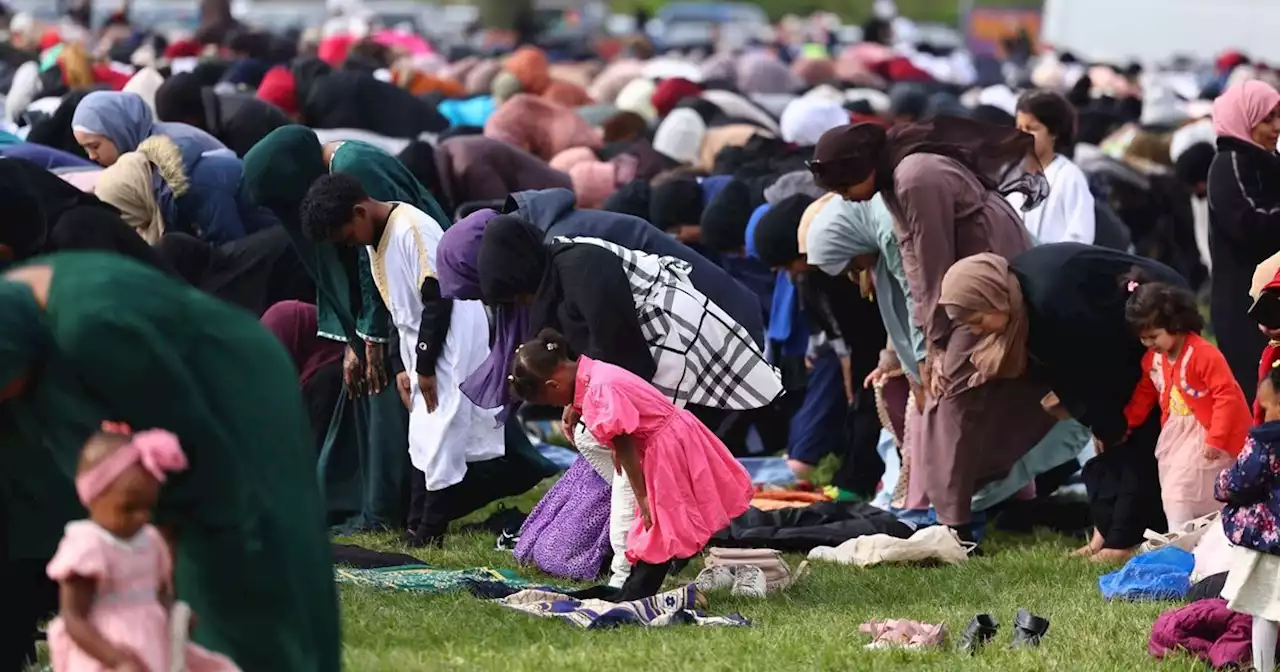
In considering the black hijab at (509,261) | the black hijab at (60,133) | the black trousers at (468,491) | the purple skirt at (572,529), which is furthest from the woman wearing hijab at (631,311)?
the black hijab at (60,133)

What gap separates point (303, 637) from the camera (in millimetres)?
4277

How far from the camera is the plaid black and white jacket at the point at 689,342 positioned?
22.9 feet

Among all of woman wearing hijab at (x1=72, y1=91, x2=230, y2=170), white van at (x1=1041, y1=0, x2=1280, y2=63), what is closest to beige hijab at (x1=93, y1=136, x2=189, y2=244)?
woman wearing hijab at (x1=72, y1=91, x2=230, y2=170)

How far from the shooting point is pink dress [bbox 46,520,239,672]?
382 centimetres

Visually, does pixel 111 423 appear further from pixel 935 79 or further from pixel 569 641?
pixel 935 79

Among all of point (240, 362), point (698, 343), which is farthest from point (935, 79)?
point (240, 362)

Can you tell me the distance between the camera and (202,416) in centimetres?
412

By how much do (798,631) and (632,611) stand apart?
49cm

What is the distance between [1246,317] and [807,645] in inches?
139

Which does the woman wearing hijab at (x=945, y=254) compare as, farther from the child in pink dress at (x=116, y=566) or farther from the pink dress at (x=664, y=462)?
the child in pink dress at (x=116, y=566)

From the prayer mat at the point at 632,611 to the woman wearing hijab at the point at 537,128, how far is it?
6456 millimetres

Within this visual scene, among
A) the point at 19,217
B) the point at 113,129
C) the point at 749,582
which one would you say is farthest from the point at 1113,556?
the point at 113,129

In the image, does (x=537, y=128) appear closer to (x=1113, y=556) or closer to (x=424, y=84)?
(x=424, y=84)

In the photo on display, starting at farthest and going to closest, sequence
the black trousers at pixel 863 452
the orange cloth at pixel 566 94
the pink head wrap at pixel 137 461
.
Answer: the orange cloth at pixel 566 94
the black trousers at pixel 863 452
the pink head wrap at pixel 137 461
